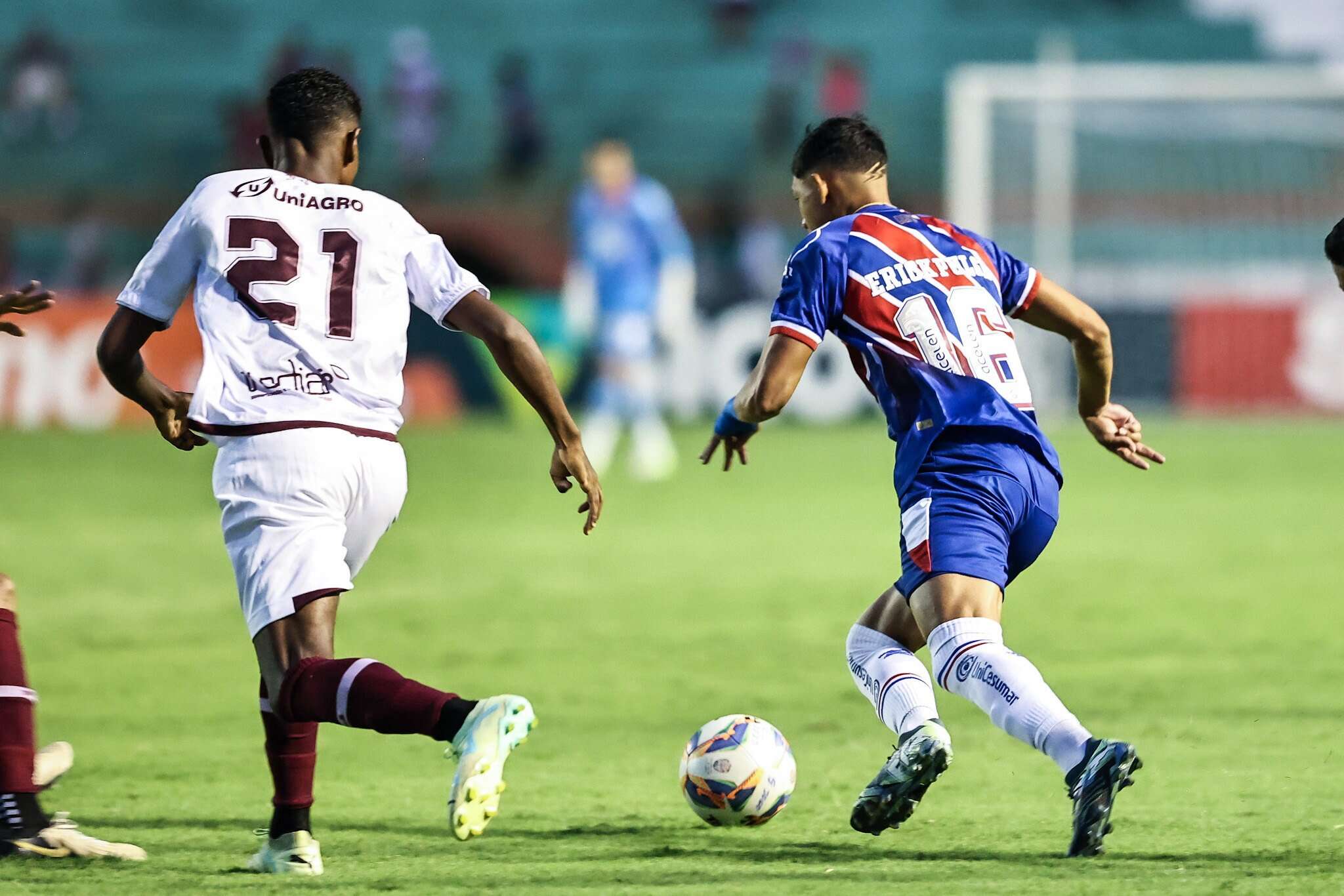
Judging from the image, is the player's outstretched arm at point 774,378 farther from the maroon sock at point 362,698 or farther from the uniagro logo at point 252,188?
the uniagro logo at point 252,188

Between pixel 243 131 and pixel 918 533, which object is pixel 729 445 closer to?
pixel 918 533

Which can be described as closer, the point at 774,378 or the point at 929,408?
the point at 774,378

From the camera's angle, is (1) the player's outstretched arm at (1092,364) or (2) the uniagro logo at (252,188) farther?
(1) the player's outstretched arm at (1092,364)

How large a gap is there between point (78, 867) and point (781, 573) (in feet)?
21.6

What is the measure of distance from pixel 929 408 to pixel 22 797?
7.97 feet

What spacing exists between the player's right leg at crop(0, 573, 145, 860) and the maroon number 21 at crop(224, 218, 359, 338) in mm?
1005


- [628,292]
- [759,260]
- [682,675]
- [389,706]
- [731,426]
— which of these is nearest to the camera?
[389,706]

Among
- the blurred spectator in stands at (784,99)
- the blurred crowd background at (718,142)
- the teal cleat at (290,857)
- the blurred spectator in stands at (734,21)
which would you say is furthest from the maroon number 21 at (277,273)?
the blurred spectator in stands at (734,21)

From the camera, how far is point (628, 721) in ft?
22.2

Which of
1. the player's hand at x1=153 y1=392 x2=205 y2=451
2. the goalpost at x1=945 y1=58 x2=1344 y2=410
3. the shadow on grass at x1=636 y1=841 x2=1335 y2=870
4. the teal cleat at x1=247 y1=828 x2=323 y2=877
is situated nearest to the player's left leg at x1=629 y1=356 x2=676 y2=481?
the goalpost at x1=945 y1=58 x2=1344 y2=410

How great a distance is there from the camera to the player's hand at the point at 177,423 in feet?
15.7

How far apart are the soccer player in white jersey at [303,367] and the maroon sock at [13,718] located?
60cm

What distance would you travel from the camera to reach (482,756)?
3928 millimetres

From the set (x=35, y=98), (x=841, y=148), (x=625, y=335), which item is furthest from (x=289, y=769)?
(x=35, y=98)
